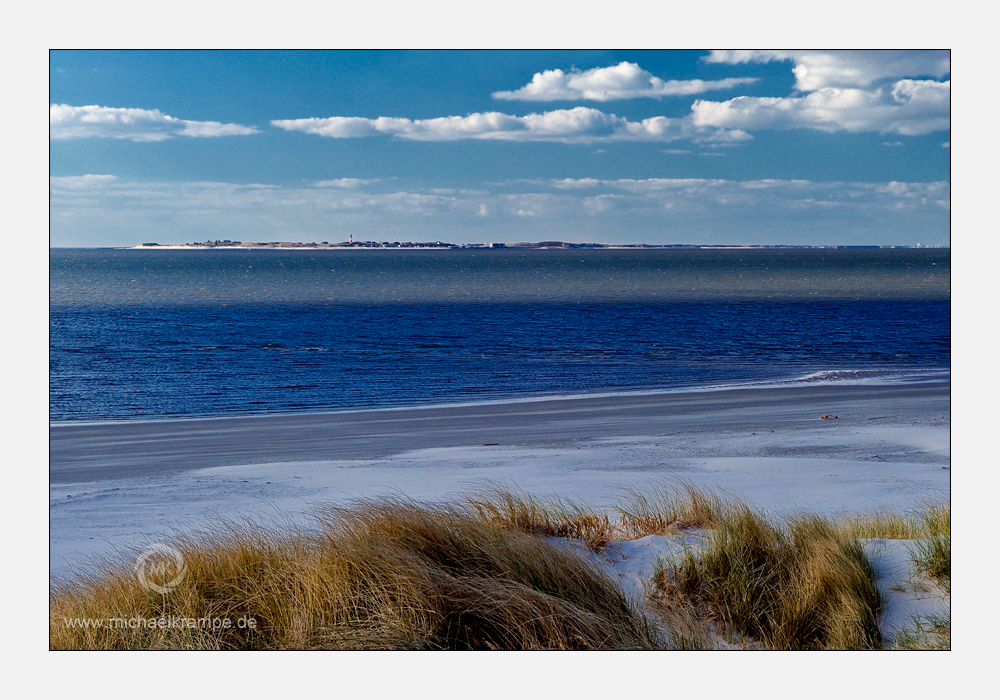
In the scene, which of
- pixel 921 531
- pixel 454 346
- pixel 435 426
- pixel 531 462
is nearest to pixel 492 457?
pixel 531 462

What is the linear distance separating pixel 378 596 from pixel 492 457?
251 inches

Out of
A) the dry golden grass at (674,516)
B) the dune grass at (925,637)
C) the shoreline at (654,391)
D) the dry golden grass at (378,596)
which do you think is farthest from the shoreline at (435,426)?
the dune grass at (925,637)

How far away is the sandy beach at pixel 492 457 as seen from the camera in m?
8.41

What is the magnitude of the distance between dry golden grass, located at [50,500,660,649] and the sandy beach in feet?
4.77

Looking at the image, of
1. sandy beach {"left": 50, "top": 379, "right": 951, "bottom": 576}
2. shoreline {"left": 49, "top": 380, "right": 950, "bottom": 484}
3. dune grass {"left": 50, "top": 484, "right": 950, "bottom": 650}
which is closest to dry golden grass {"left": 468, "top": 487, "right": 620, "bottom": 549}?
dune grass {"left": 50, "top": 484, "right": 950, "bottom": 650}

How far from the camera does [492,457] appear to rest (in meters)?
11.1

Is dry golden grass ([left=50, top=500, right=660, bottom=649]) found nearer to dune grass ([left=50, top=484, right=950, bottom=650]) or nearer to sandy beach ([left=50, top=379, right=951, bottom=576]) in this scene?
dune grass ([left=50, top=484, right=950, bottom=650])

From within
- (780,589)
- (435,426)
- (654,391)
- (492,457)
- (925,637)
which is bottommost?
(925,637)

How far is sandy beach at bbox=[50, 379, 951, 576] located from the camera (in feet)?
27.6

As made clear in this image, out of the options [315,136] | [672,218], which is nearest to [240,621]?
[672,218]

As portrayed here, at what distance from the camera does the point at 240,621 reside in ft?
16.3

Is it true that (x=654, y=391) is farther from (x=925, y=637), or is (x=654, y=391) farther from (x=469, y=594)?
(x=469, y=594)

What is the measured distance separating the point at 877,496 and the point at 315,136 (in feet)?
173
